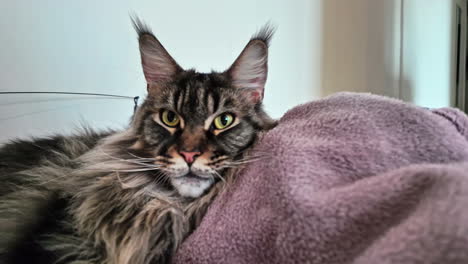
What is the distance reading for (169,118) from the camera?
2.92ft

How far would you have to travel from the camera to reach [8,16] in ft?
3.99

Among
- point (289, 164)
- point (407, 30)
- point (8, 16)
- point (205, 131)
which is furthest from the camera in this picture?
point (407, 30)

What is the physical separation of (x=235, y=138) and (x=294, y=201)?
313 millimetres

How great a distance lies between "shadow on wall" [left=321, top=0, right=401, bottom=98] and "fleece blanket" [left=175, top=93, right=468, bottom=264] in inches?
60.7

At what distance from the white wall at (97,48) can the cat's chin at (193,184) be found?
769mm

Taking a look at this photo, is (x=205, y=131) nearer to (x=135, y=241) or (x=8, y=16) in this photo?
(x=135, y=241)

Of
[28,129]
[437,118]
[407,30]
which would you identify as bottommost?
[28,129]

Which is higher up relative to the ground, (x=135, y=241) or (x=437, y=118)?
(x=437, y=118)

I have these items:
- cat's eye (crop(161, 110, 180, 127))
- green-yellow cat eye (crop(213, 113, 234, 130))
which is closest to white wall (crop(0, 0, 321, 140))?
cat's eye (crop(161, 110, 180, 127))

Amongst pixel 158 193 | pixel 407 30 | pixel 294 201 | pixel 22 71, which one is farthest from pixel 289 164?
pixel 407 30

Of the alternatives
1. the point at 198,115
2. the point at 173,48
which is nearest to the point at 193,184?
the point at 198,115

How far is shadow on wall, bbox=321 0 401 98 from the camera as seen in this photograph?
88.5 inches

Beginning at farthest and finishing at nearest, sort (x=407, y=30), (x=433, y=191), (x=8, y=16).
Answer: (x=407, y=30)
(x=8, y=16)
(x=433, y=191)

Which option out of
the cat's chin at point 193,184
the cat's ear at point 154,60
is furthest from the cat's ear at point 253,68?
the cat's chin at point 193,184
